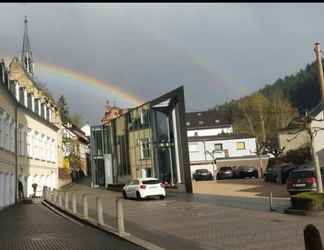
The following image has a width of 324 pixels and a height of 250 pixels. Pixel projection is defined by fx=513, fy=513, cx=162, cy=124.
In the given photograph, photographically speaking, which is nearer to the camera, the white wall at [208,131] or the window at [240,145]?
the window at [240,145]

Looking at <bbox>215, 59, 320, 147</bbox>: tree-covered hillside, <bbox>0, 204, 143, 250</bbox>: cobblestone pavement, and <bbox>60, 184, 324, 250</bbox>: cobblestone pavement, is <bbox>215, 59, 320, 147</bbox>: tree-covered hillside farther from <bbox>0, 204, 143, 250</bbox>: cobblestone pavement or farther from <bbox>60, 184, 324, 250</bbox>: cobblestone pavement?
<bbox>0, 204, 143, 250</bbox>: cobblestone pavement

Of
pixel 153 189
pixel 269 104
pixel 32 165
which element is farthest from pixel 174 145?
pixel 269 104

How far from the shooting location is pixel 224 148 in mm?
89688

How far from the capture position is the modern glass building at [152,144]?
42.5m

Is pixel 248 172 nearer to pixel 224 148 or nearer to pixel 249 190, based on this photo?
pixel 249 190

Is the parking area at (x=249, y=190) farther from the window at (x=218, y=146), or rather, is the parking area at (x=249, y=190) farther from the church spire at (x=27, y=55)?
the window at (x=218, y=146)

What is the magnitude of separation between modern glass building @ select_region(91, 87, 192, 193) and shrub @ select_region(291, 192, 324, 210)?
20.7m

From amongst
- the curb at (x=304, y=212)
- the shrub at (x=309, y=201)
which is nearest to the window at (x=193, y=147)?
the shrub at (x=309, y=201)

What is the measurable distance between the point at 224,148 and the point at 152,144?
44528 mm

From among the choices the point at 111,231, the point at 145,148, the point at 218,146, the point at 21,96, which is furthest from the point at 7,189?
the point at 218,146

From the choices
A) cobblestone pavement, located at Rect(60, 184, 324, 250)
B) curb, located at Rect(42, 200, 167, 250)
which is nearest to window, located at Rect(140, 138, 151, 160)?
curb, located at Rect(42, 200, 167, 250)

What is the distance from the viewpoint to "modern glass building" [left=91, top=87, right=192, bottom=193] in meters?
42.5

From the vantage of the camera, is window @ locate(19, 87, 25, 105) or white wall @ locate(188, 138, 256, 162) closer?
window @ locate(19, 87, 25, 105)

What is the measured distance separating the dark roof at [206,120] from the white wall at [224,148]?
2546 centimetres
